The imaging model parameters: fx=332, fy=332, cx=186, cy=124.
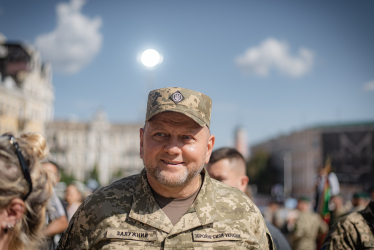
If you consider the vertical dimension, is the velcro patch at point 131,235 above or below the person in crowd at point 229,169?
below

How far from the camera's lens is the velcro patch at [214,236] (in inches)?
89.4

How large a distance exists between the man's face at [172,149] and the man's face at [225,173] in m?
1.39

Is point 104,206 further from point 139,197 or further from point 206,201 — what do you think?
point 206,201

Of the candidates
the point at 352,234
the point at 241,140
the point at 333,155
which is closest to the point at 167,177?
the point at 352,234

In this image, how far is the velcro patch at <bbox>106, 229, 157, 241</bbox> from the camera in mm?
2197

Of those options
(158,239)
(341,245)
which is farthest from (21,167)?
(341,245)

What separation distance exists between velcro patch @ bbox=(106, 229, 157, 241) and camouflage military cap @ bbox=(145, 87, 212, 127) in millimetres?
780

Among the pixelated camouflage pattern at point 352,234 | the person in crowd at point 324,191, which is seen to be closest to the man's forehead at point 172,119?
the pixelated camouflage pattern at point 352,234

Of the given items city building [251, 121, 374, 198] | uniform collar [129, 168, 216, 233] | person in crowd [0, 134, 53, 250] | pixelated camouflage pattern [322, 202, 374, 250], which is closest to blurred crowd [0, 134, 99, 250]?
person in crowd [0, 134, 53, 250]

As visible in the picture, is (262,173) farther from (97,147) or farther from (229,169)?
(229,169)

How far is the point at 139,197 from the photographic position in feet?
7.84

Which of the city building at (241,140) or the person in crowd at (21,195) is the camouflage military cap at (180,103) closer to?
the person in crowd at (21,195)

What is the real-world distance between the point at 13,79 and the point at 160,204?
3869 cm

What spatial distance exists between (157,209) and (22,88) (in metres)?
39.8
